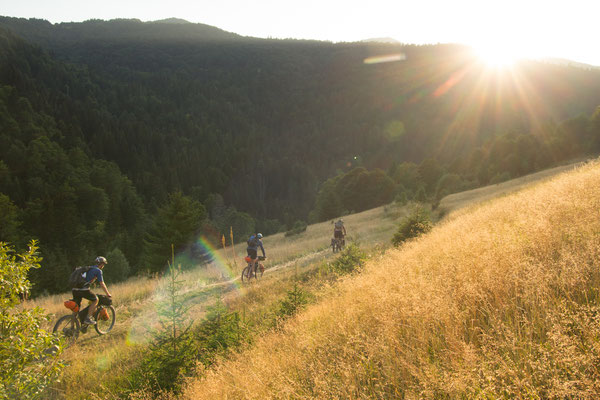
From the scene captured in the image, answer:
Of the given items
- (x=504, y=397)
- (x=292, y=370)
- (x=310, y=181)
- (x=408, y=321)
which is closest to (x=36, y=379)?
(x=292, y=370)

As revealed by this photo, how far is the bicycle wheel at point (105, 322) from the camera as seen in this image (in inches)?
343

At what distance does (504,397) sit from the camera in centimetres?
228

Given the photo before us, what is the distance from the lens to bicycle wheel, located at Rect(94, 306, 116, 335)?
28.6 feet

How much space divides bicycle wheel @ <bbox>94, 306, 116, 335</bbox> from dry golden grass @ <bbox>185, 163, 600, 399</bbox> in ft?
19.0

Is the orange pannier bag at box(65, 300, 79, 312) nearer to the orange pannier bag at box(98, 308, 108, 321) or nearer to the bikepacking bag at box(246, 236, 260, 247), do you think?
the orange pannier bag at box(98, 308, 108, 321)

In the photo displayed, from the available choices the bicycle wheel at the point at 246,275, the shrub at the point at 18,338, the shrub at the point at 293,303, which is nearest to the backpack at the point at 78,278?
the shrub at the point at 18,338

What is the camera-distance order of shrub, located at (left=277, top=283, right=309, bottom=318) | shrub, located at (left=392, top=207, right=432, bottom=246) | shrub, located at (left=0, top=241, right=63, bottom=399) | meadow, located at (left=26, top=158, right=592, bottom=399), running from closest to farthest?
1. meadow, located at (left=26, top=158, right=592, bottom=399)
2. shrub, located at (left=0, top=241, right=63, bottom=399)
3. shrub, located at (left=277, top=283, right=309, bottom=318)
4. shrub, located at (left=392, top=207, right=432, bottom=246)

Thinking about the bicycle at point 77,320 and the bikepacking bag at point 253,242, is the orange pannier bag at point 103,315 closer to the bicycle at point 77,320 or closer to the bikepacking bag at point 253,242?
the bicycle at point 77,320

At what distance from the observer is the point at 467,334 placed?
3.18 m

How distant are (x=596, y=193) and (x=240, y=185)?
179117mm

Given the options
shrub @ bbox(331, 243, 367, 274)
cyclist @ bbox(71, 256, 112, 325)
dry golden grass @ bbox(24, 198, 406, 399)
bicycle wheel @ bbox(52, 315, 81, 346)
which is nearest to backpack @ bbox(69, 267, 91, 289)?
cyclist @ bbox(71, 256, 112, 325)

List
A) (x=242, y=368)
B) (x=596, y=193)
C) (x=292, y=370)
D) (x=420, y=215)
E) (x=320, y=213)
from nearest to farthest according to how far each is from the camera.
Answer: (x=292, y=370), (x=242, y=368), (x=596, y=193), (x=420, y=215), (x=320, y=213)

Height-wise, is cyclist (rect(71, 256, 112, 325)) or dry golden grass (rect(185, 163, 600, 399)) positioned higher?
dry golden grass (rect(185, 163, 600, 399))

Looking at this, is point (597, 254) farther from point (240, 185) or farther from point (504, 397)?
point (240, 185)
